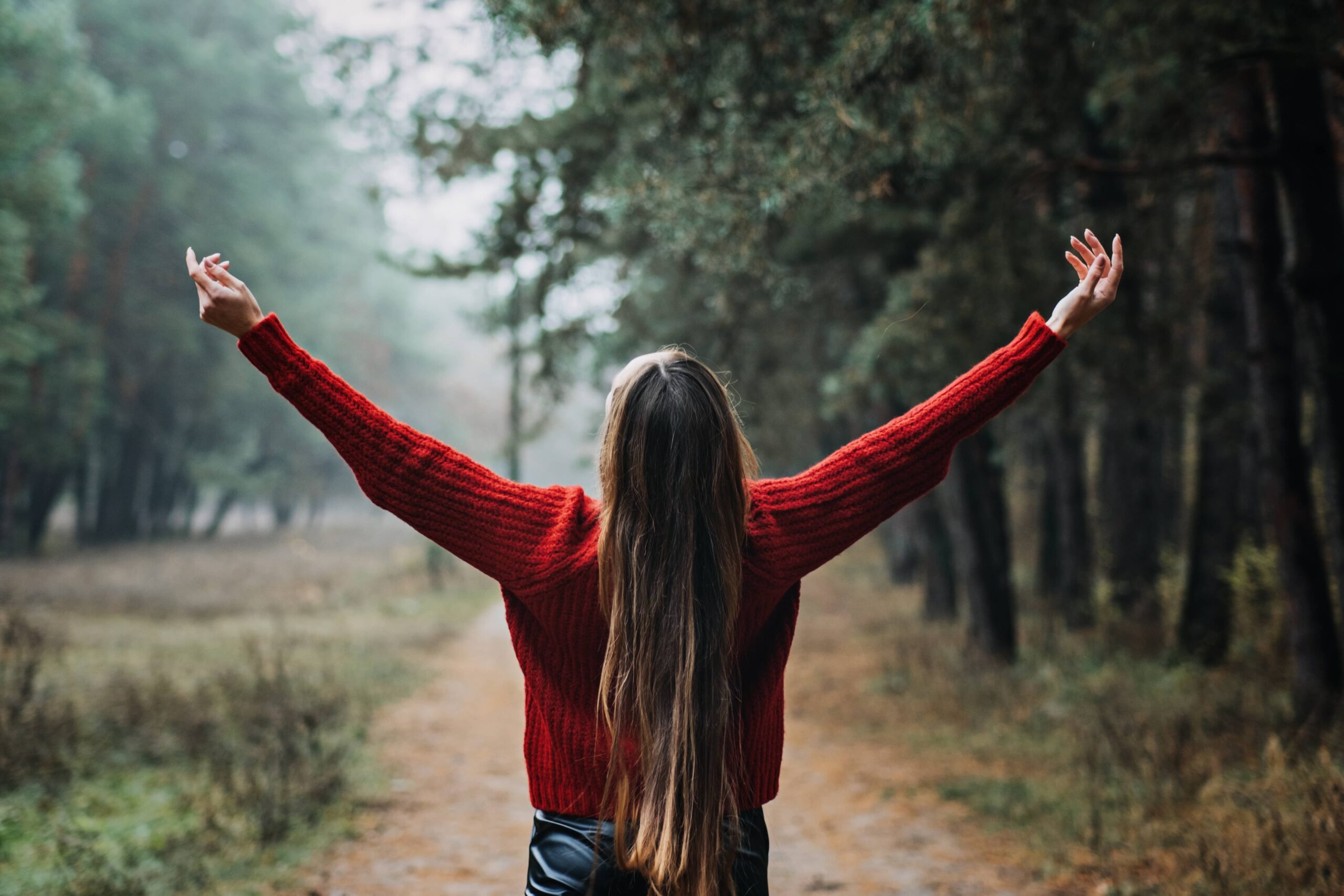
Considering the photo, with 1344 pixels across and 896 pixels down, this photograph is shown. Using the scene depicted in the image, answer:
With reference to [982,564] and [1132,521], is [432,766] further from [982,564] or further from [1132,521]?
[1132,521]

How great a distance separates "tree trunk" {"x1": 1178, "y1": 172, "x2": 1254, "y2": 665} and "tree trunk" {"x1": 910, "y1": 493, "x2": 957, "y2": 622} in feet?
15.7

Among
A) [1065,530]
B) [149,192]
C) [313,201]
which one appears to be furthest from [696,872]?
[313,201]

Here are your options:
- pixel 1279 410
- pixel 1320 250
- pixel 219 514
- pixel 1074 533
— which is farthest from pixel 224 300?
pixel 219 514

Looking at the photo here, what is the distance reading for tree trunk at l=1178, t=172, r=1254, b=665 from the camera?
8.94m

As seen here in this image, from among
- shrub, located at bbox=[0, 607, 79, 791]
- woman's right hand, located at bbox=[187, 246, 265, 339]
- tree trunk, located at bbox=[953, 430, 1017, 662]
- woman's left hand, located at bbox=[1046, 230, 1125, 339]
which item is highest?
tree trunk, located at bbox=[953, 430, 1017, 662]

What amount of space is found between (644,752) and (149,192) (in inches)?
952

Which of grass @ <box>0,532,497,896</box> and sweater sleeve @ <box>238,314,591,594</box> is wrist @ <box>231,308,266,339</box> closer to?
sweater sleeve @ <box>238,314,591,594</box>

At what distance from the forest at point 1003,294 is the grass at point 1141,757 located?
32mm

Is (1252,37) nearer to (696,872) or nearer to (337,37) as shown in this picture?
(696,872)

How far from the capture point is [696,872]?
199 centimetres

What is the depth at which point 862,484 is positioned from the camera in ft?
7.06

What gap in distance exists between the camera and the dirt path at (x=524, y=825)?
5168 millimetres

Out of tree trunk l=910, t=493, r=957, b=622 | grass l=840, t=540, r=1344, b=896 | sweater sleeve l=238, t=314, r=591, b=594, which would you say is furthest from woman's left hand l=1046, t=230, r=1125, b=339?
tree trunk l=910, t=493, r=957, b=622

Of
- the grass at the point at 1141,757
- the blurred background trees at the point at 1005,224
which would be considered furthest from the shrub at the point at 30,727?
the grass at the point at 1141,757
